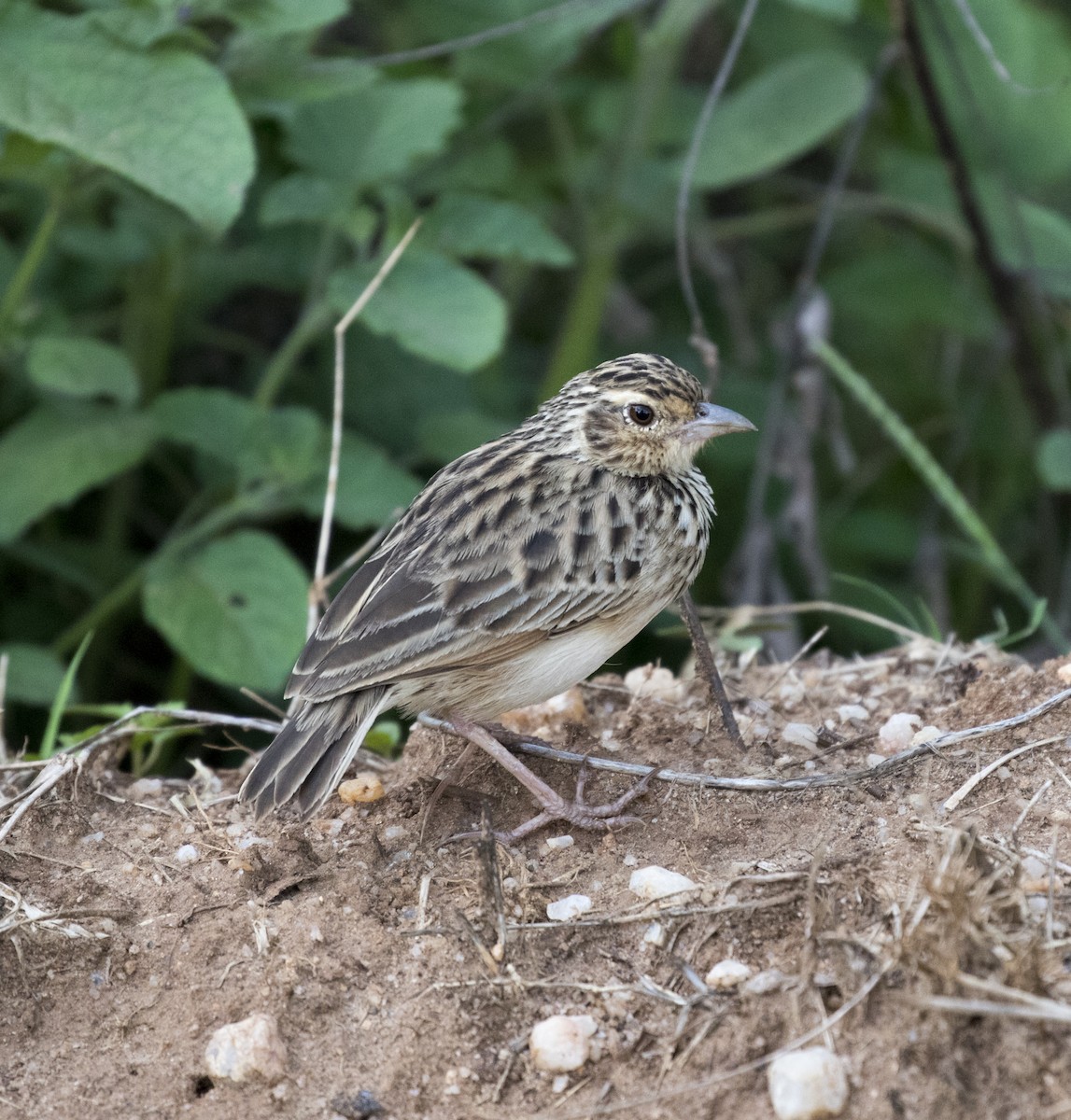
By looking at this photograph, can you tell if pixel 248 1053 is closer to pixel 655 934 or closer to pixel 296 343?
pixel 655 934

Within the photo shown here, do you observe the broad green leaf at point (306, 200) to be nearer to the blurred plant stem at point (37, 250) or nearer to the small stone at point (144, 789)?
the blurred plant stem at point (37, 250)

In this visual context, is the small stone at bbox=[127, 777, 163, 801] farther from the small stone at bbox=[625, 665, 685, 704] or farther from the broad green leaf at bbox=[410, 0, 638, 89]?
the broad green leaf at bbox=[410, 0, 638, 89]

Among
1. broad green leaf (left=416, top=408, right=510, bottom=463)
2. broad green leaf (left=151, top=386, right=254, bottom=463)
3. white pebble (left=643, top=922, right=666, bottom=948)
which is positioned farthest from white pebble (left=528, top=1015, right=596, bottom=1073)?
broad green leaf (left=416, top=408, right=510, bottom=463)

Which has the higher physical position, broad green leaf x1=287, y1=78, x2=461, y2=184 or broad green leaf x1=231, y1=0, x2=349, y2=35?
broad green leaf x1=231, y1=0, x2=349, y2=35

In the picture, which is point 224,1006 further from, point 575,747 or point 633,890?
point 575,747

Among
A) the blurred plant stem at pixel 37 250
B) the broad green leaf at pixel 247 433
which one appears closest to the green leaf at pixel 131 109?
the blurred plant stem at pixel 37 250

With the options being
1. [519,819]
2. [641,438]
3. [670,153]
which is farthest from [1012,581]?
[670,153]

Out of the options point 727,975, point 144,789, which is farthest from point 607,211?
point 727,975
